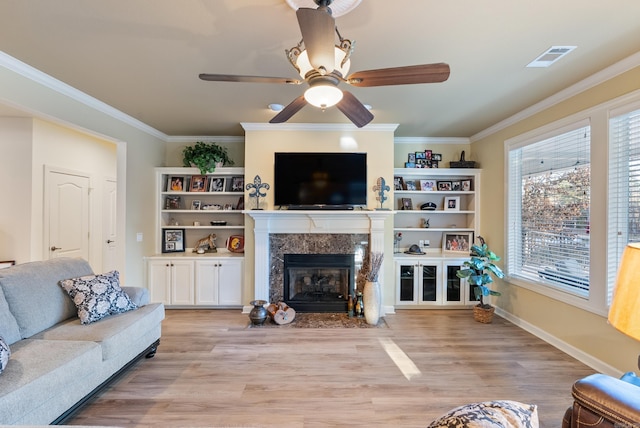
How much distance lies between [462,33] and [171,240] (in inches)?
179

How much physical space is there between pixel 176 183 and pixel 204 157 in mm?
742

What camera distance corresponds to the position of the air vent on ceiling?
221 centimetres

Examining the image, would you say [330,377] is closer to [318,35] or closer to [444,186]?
[318,35]

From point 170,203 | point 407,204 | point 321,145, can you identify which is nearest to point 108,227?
point 170,203

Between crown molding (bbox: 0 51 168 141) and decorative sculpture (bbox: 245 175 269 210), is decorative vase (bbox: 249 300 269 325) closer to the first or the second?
decorative sculpture (bbox: 245 175 269 210)

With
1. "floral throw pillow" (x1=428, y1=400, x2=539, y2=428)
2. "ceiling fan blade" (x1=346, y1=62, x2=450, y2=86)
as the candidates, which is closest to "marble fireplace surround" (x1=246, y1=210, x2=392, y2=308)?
"ceiling fan blade" (x1=346, y1=62, x2=450, y2=86)

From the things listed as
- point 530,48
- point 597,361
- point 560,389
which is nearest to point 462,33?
point 530,48

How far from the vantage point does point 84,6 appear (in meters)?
1.79

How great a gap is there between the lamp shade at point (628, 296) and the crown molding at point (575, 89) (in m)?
2.34

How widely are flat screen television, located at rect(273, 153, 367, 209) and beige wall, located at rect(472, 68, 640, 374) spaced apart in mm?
1937

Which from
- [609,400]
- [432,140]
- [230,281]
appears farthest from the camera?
[432,140]

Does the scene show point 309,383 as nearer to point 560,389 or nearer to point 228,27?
point 560,389

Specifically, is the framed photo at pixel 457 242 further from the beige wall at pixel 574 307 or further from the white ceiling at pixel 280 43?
the white ceiling at pixel 280 43

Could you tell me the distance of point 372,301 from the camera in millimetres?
3814
